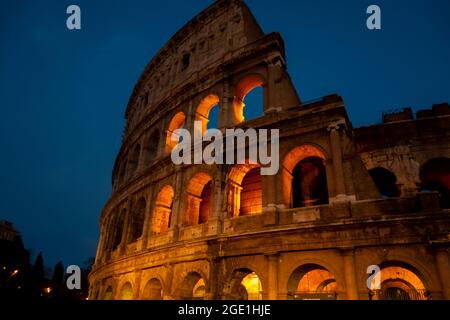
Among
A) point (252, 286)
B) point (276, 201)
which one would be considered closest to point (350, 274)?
point (276, 201)

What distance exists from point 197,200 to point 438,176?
981cm

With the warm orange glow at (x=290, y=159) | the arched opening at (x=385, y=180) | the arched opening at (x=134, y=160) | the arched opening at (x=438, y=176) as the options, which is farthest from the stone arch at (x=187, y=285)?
the arched opening at (x=134, y=160)

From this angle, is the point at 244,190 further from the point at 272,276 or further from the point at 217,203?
the point at 272,276

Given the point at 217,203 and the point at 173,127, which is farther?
the point at 173,127

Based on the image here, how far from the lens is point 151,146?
18.9m

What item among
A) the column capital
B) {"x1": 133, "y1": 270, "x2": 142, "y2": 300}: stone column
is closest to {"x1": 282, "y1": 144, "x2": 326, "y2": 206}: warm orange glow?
the column capital

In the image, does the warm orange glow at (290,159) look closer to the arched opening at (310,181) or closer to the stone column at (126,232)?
the arched opening at (310,181)

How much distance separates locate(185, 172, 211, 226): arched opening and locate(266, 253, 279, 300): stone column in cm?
392

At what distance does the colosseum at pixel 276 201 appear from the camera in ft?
29.0

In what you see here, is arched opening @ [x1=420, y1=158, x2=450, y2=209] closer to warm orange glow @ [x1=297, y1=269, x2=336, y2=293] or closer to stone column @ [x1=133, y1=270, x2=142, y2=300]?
warm orange glow @ [x1=297, y1=269, x2=336, y2=293]

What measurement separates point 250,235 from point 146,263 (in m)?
5.32
